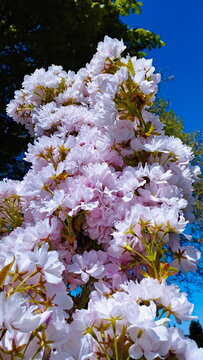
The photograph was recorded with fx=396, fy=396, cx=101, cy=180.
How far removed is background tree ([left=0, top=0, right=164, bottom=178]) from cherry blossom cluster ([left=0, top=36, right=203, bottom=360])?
492 cm

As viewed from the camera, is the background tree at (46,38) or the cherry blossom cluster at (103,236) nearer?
the cherry blossom cluster at (103,236)

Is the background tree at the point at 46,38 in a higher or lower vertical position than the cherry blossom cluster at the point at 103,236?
higher

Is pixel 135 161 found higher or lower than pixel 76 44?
lower

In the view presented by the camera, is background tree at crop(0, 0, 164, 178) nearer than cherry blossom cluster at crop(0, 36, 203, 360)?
No

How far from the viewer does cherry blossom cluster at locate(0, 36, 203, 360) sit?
100 centimetres

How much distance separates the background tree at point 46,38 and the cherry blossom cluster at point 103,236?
4.92 m

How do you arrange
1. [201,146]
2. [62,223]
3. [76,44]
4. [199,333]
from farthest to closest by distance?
[199,333], [201,146], [76,44], [62,223]

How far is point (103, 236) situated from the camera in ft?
5.60

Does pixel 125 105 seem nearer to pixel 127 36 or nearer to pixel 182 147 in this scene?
pixel 182 147

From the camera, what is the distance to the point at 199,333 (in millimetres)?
15758

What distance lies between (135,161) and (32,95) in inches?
50.0

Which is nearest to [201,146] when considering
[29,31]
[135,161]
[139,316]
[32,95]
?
[29,31]

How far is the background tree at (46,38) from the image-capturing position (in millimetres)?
6809

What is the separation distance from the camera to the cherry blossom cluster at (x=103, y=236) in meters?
1.00
